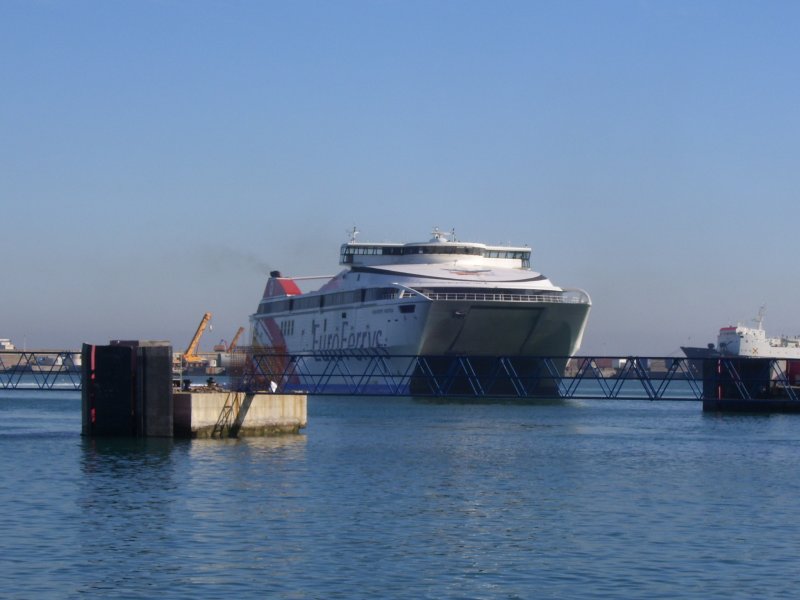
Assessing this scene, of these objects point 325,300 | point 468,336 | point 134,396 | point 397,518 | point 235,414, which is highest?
point 325,300

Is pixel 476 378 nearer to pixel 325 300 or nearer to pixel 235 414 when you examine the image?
pixel 235 414

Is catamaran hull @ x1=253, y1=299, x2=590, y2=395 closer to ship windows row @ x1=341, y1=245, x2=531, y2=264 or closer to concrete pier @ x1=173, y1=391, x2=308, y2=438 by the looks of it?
ship windows row @ x1=341, y1=245, x2=531, y2=264

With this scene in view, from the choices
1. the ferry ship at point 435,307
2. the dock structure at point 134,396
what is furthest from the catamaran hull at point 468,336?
the dock structure at point 134,396

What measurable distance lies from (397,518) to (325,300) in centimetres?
9035

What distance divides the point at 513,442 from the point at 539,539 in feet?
98.3

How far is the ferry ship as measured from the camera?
328ft

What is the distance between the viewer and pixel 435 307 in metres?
99.9

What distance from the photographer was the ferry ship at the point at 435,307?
100062 mm

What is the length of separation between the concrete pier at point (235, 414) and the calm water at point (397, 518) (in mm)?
1433

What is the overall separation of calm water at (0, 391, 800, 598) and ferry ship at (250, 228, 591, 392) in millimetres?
34400

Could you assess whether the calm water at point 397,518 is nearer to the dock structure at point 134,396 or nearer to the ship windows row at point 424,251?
the dock structure at point 134,396

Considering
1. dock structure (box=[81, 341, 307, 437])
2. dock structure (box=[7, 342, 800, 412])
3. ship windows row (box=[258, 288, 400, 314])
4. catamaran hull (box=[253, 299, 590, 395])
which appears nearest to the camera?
dock structure (box=[81, 341, 307, 437])

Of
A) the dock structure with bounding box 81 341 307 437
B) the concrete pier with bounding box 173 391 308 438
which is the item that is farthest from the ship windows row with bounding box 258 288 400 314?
the dock structure with bounding box 81 341 307 437

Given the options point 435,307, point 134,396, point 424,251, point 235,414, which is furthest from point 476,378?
point 424,251
